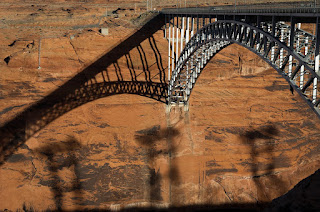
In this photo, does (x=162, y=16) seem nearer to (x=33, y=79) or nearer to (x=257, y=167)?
(x=33, y=79)

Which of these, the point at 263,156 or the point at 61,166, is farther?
the point at 263,156

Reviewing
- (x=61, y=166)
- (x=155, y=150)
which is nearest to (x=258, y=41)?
(x=155, y=150)

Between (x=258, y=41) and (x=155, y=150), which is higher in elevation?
(x=258, y=41)

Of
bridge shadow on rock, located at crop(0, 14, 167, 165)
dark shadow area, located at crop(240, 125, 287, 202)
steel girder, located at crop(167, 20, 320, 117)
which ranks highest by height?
steel girder, located at crop(167, 20, 320, 117)

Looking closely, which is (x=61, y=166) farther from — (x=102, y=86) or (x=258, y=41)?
(x=258, y=41)

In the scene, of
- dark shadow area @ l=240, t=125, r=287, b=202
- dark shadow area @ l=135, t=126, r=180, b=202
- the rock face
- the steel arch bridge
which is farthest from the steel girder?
dark shadow area @ l=240, t=125, r=287, b=202

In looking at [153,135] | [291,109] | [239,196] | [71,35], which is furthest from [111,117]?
[291,109]

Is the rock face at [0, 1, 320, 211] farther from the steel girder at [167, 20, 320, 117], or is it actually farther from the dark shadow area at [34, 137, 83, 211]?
the steel girder at [167, 20, 320, 117]
